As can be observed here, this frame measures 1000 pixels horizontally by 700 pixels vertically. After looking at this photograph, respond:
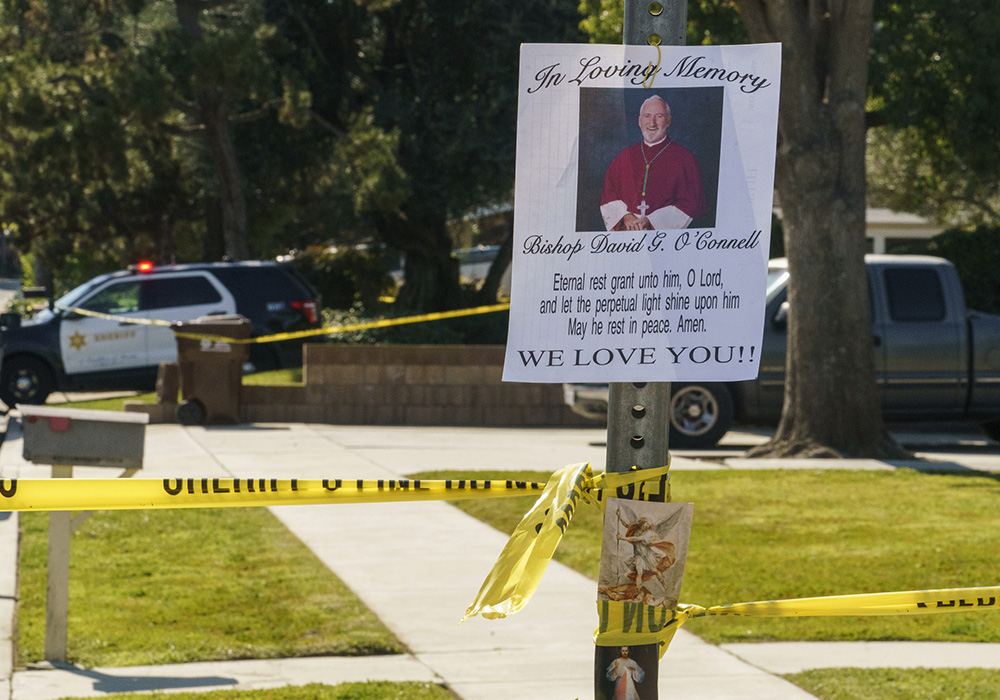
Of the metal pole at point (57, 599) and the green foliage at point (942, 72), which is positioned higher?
the green foliage at point (942, 72)

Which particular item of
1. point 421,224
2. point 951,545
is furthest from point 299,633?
point 421,224

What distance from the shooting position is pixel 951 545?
7875 millimetres

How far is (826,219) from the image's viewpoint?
1177 centimetres

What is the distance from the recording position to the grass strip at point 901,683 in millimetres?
5027

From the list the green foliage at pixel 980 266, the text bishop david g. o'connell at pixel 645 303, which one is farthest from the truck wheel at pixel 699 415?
the text bishop david g. o'connell at pixel 645 303

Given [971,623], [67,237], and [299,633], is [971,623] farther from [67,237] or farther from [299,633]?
[67,237]

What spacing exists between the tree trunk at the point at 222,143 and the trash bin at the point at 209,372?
661 cm

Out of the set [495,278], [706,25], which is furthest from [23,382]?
[706,25]

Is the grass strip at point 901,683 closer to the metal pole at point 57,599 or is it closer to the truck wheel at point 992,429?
the metal pole at point 57,599

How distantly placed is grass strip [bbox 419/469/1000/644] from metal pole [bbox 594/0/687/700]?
3.11 m

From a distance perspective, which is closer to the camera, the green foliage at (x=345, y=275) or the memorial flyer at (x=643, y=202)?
the memorial flyer at (x=643, y=202)

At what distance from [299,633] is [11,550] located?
2636mm

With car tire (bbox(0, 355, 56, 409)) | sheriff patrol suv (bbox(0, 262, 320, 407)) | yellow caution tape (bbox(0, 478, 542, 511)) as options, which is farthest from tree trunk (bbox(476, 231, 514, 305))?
yellow caution tape (bbox(0, 478, 542, 511))

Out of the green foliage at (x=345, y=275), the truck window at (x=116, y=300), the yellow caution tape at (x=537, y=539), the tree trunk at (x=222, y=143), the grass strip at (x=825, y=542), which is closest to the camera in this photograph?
the yellow caution tape at (x=537, y=539)
